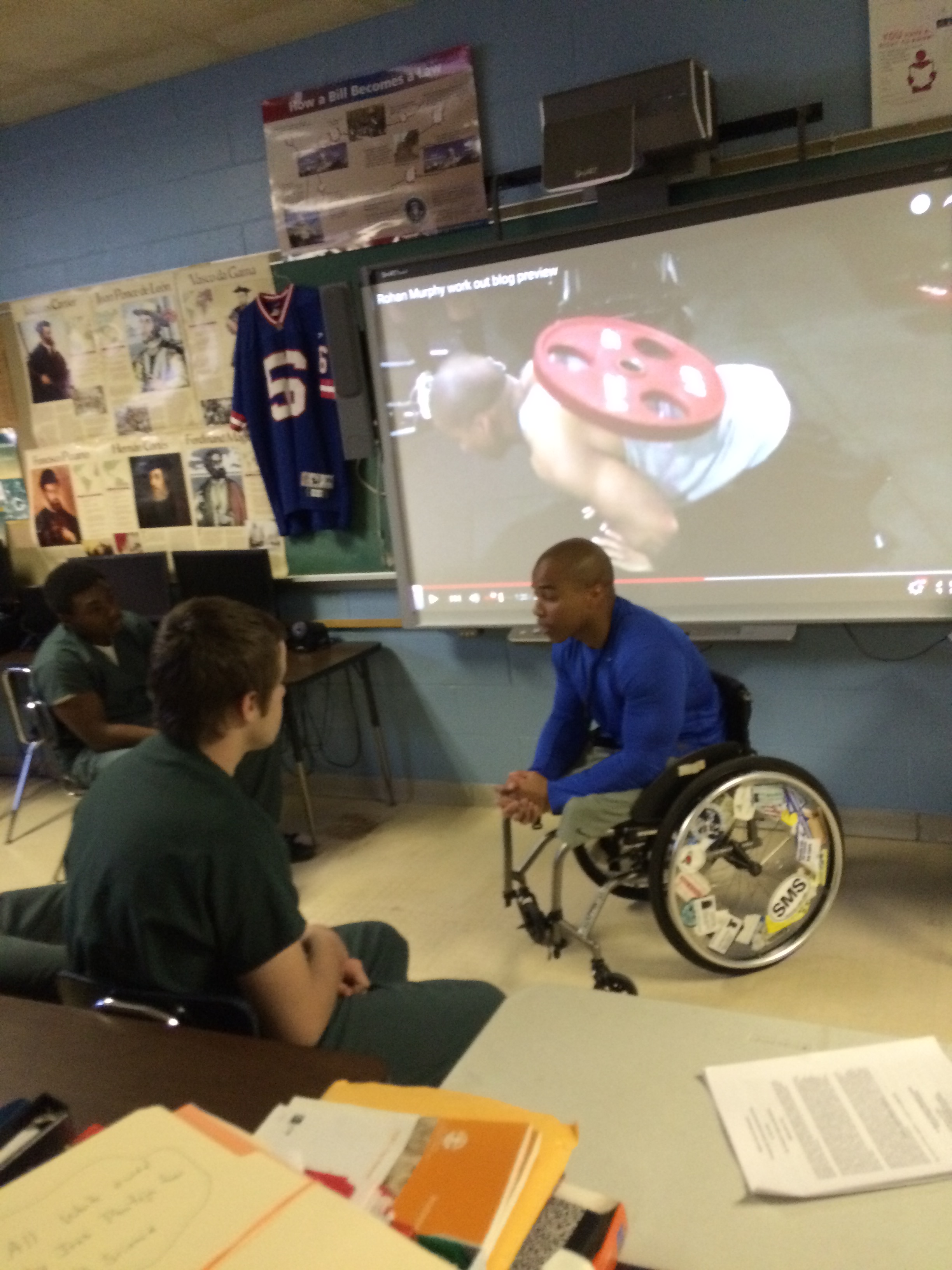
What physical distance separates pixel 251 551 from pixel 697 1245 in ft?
10.2

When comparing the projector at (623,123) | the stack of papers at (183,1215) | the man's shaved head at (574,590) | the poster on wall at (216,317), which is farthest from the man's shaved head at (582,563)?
the poster on wall at (216,317)

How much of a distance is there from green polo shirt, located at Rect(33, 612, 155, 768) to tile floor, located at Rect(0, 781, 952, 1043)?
768 mm

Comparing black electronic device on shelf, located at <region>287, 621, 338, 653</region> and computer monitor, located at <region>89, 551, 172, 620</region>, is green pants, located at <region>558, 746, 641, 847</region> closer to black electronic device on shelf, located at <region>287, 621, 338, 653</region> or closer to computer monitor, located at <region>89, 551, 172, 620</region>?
black electronic device on shelf, located at <region>287, 621, 338, 653</region>

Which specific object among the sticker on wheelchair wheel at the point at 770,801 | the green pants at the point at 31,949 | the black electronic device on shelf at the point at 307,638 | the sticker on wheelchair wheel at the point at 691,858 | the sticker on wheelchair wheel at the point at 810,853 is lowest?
the sticker on wheelchair wheel at the point at 810,853

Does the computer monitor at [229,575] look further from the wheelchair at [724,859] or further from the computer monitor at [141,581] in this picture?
the wheelchair at [724,859]

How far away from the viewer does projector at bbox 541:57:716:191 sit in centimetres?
258

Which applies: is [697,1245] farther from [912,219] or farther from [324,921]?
[912,219]

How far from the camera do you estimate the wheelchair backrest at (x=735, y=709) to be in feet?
7.65

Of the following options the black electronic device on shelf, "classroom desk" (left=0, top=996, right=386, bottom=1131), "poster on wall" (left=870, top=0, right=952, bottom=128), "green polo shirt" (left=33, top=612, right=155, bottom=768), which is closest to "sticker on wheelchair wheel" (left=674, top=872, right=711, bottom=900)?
"classroom desk" (left=0, top=996, right=386, bottom=1131)

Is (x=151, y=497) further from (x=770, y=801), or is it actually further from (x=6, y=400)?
(x=770, y=801)

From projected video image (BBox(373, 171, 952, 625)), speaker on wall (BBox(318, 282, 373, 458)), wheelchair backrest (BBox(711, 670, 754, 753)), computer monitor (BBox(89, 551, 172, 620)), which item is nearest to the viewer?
wheelchair backrest (BBox(711, 670, 754, 753))

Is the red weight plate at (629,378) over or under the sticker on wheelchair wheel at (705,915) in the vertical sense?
over

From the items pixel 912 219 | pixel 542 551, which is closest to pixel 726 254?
pixel 912 219

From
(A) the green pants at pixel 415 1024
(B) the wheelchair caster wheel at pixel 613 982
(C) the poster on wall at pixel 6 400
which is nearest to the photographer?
(A) the green pants at pixel 415 1024
